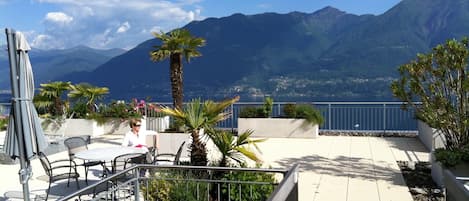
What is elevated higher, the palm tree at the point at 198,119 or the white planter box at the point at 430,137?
the palm tree at the point at 198,119

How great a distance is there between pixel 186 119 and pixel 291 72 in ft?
265

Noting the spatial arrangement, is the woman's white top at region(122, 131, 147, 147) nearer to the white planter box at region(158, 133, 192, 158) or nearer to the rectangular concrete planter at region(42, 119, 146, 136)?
the white planter box at region(158, 133, 192, 158)

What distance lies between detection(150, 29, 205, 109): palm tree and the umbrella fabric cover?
579 cm

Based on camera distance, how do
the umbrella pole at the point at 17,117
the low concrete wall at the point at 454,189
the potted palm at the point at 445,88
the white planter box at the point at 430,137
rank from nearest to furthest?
1. the low concrete wall at the point at 454,189
2. the umbrella pole at the point at 17,117
3. the potted palm at the point at 445,88
4. the white planter box at the point at 430,137

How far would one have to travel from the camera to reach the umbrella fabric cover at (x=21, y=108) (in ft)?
15.7

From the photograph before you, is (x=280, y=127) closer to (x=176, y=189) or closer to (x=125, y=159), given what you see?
(x=125, y=159)

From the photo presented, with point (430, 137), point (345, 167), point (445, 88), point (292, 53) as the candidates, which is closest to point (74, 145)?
point (345, 167)

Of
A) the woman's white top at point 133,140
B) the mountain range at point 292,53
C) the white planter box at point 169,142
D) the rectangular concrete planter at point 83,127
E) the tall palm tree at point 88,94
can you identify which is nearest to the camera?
the woman's white top at point 133,140

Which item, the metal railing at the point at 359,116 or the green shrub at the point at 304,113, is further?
the metal railing at the point at 359,116

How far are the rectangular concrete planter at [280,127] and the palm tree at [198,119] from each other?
20.3ft

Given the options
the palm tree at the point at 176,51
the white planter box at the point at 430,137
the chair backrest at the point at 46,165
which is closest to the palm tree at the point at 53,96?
the palm tree at the point at 176,51

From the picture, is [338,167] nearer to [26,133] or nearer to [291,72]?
[26,133]

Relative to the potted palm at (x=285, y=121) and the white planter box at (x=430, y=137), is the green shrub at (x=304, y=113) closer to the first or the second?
the potted palm at (x=285, y=121)

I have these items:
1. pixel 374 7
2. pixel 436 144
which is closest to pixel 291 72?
pixel 374 7
